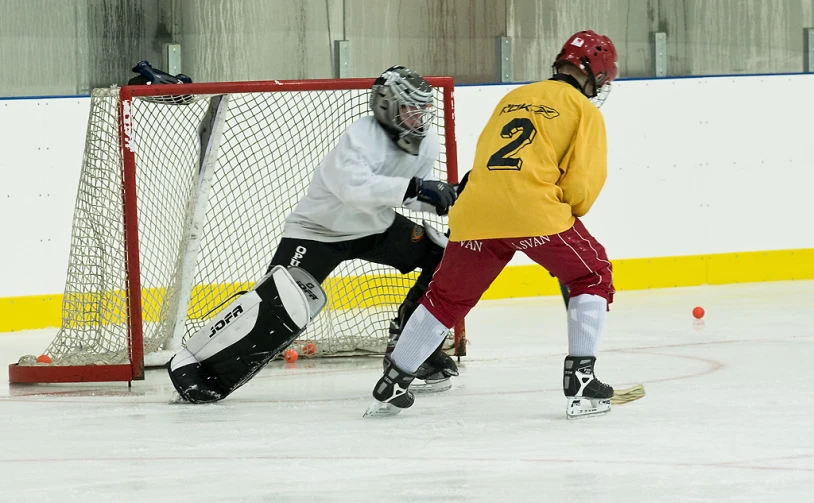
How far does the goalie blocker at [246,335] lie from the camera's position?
4.20 metres

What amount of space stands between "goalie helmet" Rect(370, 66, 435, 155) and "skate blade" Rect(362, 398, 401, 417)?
2.64ft

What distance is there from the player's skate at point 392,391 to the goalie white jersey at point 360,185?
1.60 feet

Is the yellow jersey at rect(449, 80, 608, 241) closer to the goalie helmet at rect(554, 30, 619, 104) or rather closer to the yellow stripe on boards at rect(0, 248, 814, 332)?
the goalie helmet at rect(554, 30, 619, 104)

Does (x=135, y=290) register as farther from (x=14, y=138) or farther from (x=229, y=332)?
(x=14, y=138)

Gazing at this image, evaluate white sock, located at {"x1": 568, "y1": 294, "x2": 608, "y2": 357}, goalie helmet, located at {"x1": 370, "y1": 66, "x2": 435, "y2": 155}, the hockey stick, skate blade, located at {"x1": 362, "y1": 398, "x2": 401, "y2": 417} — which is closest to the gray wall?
goalie helmet, located at {"x1": 370, "y1": 66, "x2": 435, "y2": 155}

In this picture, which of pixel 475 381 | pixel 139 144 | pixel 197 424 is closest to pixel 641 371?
pixel 475 381

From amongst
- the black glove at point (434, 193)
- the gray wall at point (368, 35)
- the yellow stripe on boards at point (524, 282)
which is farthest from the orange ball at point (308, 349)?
the gray wall at point (368, 35)

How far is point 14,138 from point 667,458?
3.97 meters

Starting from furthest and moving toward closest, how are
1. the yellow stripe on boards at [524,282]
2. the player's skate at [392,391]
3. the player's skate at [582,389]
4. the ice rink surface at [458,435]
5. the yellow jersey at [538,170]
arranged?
1. the yellow stripe on boards at [524,282]
2. the player's skate at [392,391]
3. the player's skate at [582,389]
4. the yellow jersey at [538,170]
5. the ice rink surface at [458,435]

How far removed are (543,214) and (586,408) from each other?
581 mm

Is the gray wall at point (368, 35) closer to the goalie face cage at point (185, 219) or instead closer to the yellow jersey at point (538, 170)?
the goalie face cage at point (185, 219)

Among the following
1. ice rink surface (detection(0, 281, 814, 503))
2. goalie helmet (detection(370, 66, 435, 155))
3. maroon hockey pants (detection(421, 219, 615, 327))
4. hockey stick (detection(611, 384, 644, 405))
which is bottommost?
ice rink surface (detection(0, 281, 814, 503))

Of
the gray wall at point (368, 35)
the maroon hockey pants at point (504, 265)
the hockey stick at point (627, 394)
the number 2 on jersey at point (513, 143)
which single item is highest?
the gray wall at point (368, 35)

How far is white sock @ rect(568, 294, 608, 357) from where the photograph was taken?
12.5ft
